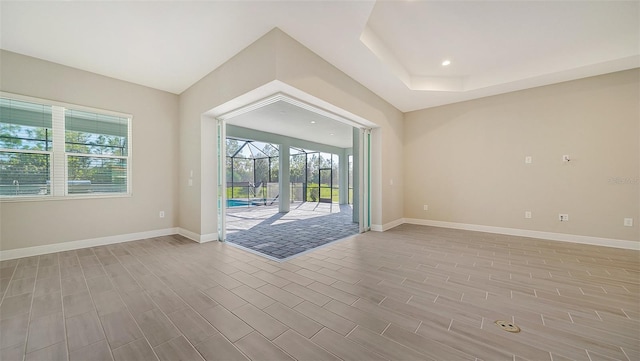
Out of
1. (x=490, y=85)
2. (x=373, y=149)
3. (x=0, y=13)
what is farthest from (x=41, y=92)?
(x=490, y=85)

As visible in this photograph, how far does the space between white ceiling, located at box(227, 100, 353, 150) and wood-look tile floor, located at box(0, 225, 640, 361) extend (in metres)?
3.24

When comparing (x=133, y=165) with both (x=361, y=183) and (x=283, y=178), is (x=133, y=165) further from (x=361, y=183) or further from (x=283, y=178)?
(x=283, y=178)

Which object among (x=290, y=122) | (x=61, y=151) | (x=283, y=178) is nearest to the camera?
(x=61, y=151)

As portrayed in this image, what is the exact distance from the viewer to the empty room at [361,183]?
5.58 ft

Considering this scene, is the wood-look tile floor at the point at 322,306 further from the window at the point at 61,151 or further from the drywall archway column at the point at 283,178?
the drywall archway column at the point at 283,178

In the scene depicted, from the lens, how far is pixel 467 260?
310 centimetres

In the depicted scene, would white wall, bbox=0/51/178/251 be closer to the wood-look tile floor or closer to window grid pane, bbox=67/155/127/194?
window grid pane, bbox=67/155/127/194

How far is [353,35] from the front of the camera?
2795 millimetres

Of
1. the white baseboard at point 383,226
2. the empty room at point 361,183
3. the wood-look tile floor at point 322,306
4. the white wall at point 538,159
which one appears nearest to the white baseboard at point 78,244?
the empty room at point 361,183

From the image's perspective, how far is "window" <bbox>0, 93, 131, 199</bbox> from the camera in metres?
3.14

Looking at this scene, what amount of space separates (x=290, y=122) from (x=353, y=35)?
12.4 feet

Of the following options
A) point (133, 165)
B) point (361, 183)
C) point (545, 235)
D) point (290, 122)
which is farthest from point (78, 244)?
point (545, 235)

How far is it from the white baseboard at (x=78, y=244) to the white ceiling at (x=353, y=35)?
269 cm

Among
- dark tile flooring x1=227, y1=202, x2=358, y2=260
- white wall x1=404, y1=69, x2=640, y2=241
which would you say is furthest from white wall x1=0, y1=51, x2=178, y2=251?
white wall x1=404, y1=69, x2=640, y2=241
